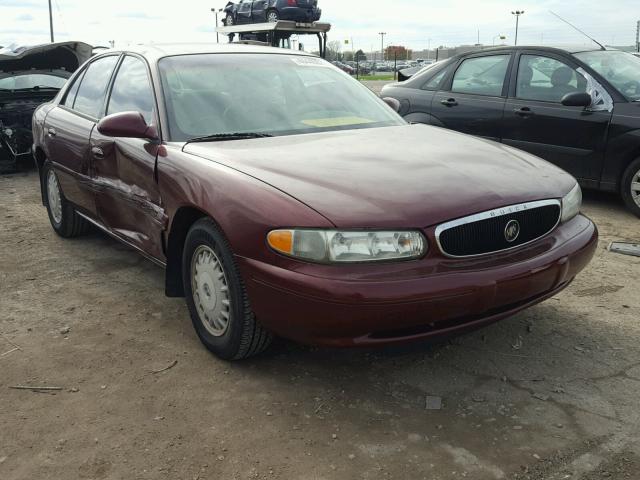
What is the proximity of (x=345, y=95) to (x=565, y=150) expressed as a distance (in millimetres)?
2918

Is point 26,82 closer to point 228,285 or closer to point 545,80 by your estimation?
point 545,80

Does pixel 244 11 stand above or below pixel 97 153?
above

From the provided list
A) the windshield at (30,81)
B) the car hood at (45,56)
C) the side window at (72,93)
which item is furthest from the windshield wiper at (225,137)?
the windshield at (30,81)

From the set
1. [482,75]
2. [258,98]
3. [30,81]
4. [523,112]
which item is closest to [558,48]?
[523,112]

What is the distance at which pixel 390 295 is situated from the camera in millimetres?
2543

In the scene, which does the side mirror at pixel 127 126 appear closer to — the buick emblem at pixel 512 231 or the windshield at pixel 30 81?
the buick emblem at pixel 512 231

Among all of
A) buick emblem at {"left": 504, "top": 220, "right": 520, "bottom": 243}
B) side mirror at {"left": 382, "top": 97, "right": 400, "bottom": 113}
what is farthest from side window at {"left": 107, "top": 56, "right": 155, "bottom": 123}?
buick emblem at {"left": 504, "top": 220, "right": 520, "bottom": 243}

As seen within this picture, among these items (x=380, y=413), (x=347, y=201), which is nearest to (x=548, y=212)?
(x=347, y=201)

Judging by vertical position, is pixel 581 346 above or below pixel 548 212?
below

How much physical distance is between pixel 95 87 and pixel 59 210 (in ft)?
4.31

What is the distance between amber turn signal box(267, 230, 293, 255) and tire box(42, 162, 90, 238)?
10.1ft

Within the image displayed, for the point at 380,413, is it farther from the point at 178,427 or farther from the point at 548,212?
the point at 548,212

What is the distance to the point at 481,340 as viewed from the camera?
3.47m

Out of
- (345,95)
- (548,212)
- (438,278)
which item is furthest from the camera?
(345,95)
